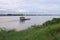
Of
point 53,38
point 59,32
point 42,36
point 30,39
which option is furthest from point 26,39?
point 59,32

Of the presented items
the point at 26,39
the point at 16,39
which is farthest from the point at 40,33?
the point at 16,39

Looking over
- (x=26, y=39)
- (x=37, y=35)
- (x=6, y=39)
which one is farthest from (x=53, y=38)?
(x=6, y=39)

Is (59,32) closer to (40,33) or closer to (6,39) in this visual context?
(40,33)

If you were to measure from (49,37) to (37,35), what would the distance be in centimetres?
81

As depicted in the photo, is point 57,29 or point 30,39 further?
point 57,29

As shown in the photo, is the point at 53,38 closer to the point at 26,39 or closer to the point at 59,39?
the point at 59,39

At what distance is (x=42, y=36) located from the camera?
11.0m

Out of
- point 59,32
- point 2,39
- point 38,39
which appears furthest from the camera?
point 59,32

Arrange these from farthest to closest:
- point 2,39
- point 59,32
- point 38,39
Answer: point 59,32, point 2,39, point 38,39

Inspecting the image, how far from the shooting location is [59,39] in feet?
37.1

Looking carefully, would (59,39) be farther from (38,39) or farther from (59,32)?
(59,32)

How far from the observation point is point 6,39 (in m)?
11.8

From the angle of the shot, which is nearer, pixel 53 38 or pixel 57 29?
pixel 53 38

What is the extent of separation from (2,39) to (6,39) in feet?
1.26
